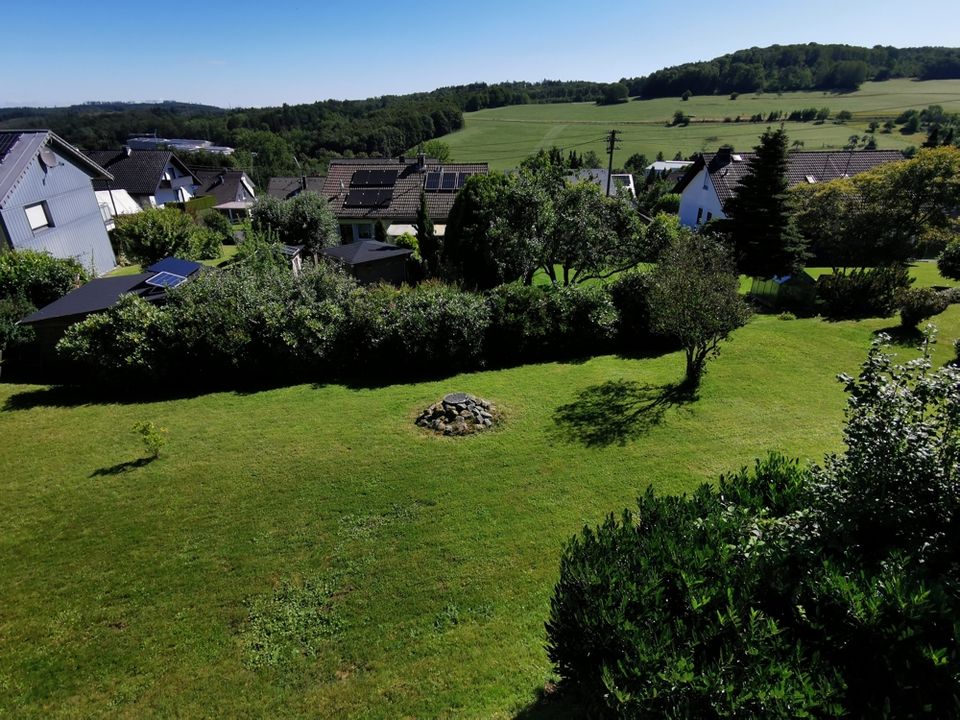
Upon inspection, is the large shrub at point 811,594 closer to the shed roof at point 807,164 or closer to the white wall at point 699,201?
the white wall at point 699,201

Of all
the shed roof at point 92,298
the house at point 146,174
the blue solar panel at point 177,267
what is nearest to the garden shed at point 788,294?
the blue solar panel at point 177,267

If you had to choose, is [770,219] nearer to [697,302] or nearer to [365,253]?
[697,302]

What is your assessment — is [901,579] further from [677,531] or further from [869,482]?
[677,531]

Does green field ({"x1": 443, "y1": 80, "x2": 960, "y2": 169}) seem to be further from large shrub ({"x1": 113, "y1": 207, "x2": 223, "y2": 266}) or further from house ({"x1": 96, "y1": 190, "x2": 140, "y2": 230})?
large shrub ({"x1": 113, "y1": 207, "x2": 223, "y2": 266})

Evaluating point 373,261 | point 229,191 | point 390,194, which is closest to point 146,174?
point 229,191

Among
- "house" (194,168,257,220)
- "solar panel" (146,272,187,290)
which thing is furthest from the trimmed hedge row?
"house" (194,168,257,220)
